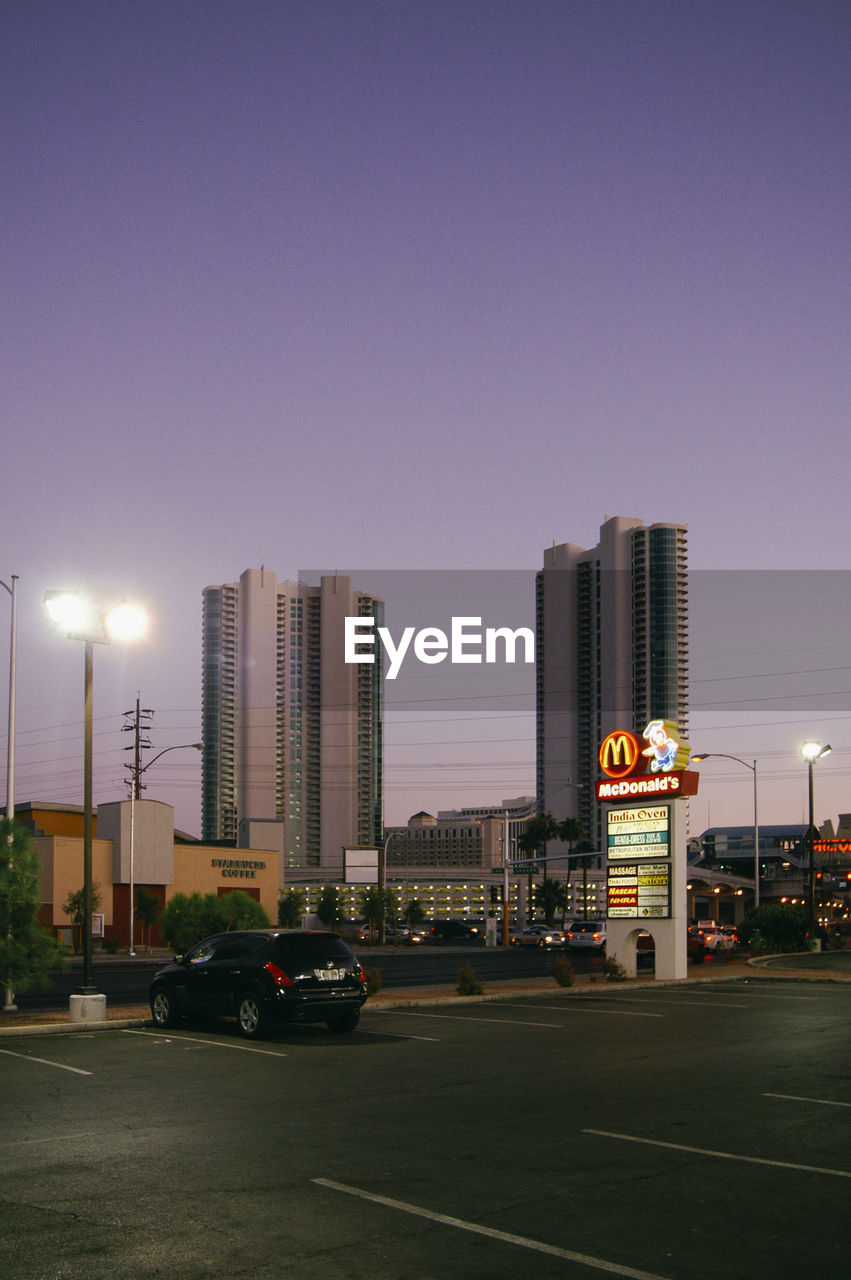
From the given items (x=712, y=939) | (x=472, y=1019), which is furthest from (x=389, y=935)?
(x=472, y=1019)

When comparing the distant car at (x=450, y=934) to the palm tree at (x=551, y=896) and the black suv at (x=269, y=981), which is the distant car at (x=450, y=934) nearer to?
the palm tree at (x=551, y=896)

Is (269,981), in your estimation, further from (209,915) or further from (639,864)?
Answer: (209,915)

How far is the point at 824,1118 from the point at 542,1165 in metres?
3.71

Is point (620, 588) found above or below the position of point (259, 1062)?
above

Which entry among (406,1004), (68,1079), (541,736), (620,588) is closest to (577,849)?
(541,736)

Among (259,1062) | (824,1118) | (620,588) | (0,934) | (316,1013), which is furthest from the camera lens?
(620,588)

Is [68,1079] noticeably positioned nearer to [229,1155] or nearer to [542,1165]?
[229,1155]

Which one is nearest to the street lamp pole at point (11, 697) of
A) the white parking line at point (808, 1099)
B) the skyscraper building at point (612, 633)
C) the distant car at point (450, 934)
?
the white parking line at point (808, 1099)

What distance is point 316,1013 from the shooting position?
60.8ft

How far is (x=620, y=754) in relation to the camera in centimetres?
3275

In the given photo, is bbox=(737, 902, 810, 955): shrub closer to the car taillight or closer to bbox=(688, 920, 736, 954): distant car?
bbox=(688, 920, 736, 954): distant car

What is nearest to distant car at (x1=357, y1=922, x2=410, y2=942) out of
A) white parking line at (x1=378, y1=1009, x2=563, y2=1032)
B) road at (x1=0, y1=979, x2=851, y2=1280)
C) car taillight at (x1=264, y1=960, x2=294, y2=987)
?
white parking line at (x1=378, y1=1009, x2=563, y2=1032)

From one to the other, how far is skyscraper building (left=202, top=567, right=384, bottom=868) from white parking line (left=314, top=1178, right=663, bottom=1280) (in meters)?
141

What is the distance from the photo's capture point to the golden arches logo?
32250mm
